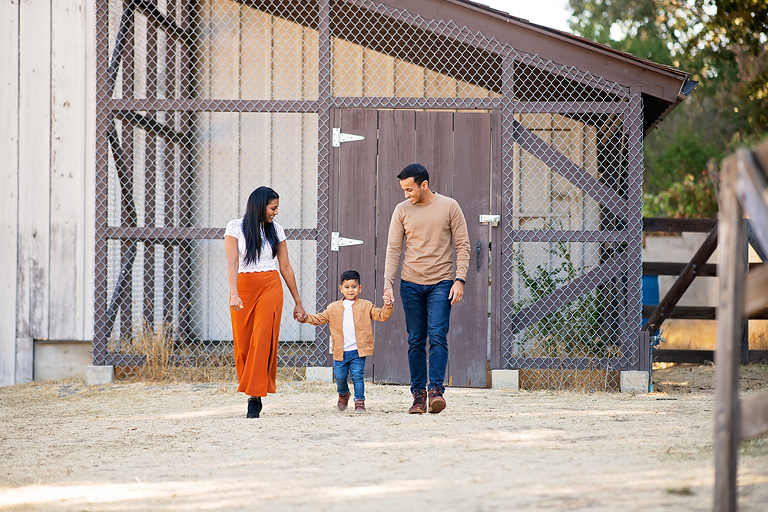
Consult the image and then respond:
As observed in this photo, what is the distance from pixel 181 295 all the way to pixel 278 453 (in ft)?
15.2

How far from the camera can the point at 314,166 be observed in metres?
8.28

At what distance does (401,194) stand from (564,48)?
197 cm

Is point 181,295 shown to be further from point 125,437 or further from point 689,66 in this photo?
point 689,66

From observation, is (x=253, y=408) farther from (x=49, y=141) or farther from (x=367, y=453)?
(x=49, y=141)

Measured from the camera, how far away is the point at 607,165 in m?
7.79

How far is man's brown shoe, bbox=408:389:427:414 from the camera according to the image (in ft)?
17.1

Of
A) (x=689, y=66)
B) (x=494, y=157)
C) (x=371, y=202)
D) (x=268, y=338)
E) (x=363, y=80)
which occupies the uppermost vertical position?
(x=689, y=66)

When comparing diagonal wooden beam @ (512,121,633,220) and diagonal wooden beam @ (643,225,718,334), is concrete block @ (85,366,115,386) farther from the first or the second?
diagonal wooden beam @ (643,225,718,334)

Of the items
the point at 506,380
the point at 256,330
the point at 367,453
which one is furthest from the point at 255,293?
the point at 506,380

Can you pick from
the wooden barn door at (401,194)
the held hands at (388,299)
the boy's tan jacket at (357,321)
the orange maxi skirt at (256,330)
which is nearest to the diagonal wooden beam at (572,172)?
the wooden barn door at (401,194)

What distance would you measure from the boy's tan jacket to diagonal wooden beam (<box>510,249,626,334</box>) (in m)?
1.95

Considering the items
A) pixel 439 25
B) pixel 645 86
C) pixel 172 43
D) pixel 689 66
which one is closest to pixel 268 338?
pixel 439 25

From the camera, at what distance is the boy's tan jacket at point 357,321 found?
5211mm

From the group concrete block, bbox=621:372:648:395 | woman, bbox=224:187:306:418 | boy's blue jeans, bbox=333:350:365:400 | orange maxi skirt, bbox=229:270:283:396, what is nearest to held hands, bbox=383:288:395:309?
boy's blue jeans, bbox=333:350:365:400
